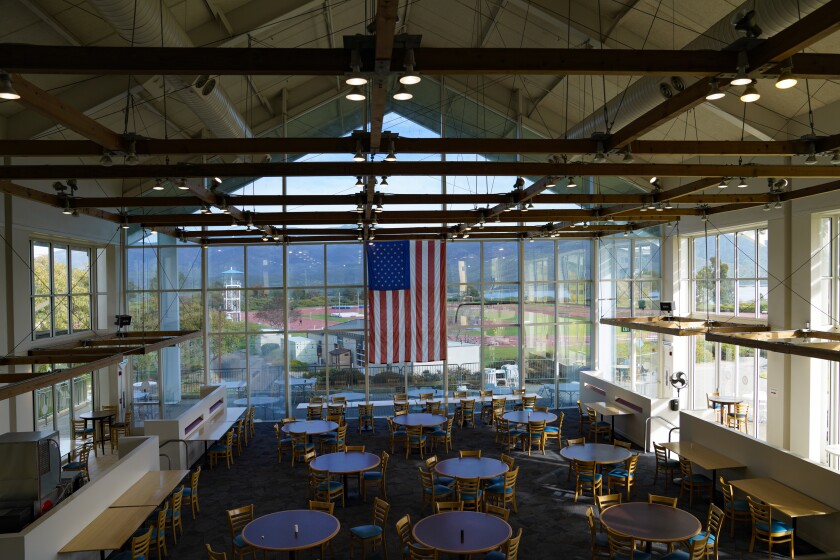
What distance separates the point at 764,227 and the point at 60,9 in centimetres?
1374

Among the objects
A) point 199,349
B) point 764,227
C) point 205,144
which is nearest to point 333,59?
point 205,144

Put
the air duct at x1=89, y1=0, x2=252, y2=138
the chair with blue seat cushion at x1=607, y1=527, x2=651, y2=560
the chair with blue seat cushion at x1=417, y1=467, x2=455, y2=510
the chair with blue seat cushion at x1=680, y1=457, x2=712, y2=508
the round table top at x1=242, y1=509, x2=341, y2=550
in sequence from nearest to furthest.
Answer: the air duct at x1=89, y1=0, x2=252, y2=138 → the round table top at x1=242, y1=509, x2=341, y2=550 → the chair with blue seat cushion at x1=607, y1=527, x2=651, y2=560 → the chair with blue seat cushion at x1=417, y1=467, x2=455, y2=510 → the chair with blue seat cushion at x1=680, y1=457, x2=712, y2=508

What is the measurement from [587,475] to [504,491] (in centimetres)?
218

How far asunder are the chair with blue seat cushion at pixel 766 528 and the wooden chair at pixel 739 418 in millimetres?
6084

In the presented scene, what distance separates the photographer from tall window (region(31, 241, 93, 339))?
1277 centimetres

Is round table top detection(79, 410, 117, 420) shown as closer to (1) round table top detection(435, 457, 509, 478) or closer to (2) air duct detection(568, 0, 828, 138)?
(1) round table top detection(435, 457, 509, 478)

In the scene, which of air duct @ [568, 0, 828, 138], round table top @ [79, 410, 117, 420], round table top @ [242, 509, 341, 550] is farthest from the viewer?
round table top @ [79, 410, 117, 420]

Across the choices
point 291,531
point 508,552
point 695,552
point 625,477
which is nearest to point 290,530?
point 291,531

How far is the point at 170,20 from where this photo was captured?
7.20 m

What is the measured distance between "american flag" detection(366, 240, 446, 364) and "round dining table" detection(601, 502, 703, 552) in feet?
26.7

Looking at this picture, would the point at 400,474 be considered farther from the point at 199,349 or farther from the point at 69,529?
the point at 199,349

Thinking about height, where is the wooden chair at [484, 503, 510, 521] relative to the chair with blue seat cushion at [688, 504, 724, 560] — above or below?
above

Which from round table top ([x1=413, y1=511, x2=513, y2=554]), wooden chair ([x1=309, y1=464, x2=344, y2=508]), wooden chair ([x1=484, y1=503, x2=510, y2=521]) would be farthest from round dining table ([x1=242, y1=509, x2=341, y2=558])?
wooden chair ([x1=484, y1=503, x2=510, y2=521])

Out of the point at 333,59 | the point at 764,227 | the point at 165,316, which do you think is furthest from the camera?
the point at 165,316
